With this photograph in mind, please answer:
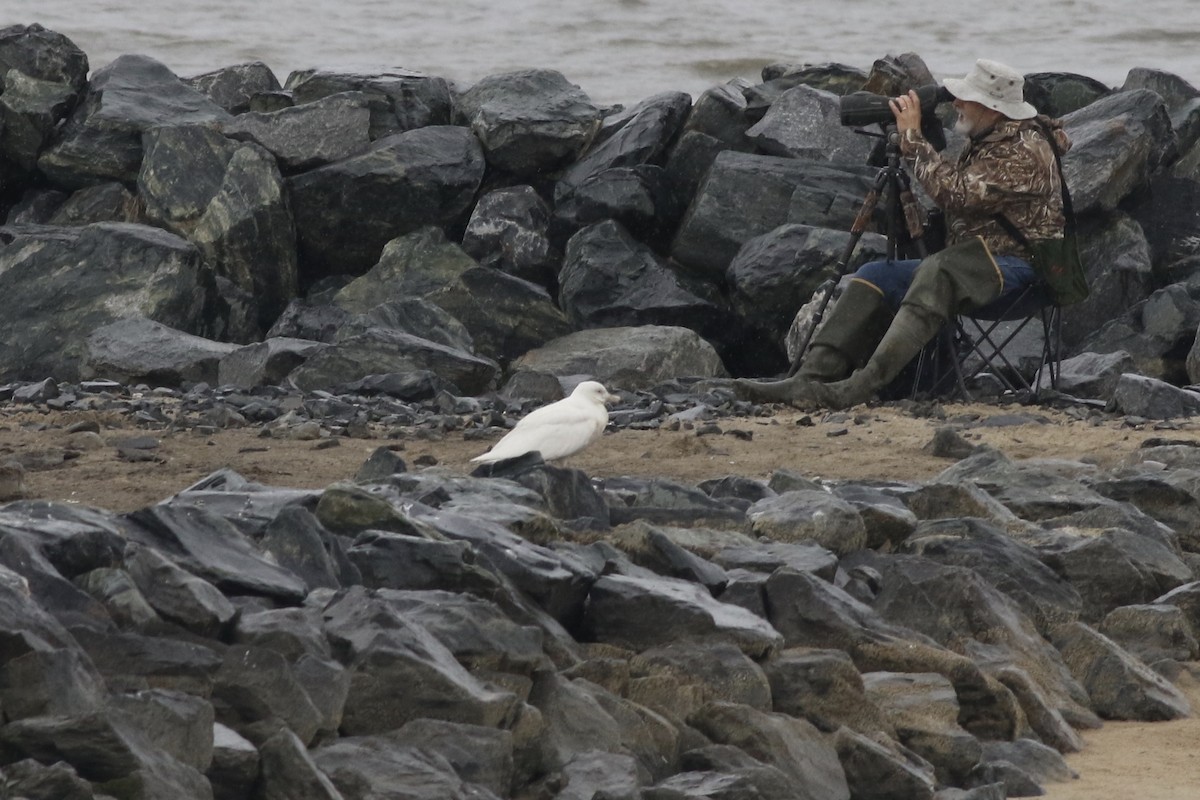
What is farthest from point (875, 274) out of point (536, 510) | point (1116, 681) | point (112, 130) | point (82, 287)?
point (112, 130)

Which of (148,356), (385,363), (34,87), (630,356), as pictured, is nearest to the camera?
(385,363)

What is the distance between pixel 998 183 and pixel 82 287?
5744 millimetres

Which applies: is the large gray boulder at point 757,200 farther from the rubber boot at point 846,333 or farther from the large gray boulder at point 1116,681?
the large gray boulder at point 1116,681

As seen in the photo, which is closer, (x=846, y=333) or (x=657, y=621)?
(x=657, y=621)

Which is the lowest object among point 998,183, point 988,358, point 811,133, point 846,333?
point 988,358

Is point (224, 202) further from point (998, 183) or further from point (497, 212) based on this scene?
point (998, 183)

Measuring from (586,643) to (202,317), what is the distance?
777 centimetres

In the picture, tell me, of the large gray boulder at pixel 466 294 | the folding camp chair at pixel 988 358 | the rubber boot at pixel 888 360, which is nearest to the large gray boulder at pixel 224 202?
the large gray boulder at pixel 466 294

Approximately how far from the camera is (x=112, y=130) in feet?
43.0

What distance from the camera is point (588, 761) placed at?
4082 millimetres

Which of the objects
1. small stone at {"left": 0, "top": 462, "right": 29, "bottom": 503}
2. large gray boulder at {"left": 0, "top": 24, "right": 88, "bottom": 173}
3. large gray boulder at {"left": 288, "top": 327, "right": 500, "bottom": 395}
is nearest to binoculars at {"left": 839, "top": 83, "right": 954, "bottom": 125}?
large gray boulder at {"left": 288, "top": 327, "right": 500, "bottom": 395}

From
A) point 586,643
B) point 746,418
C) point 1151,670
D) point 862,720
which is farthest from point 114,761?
point 746,418

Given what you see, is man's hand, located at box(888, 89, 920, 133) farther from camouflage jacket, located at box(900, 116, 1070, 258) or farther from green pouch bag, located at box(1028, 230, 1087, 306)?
green pouch bag, located at box(1028, 230, 1087, 306)

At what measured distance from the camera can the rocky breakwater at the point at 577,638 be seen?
367cm
